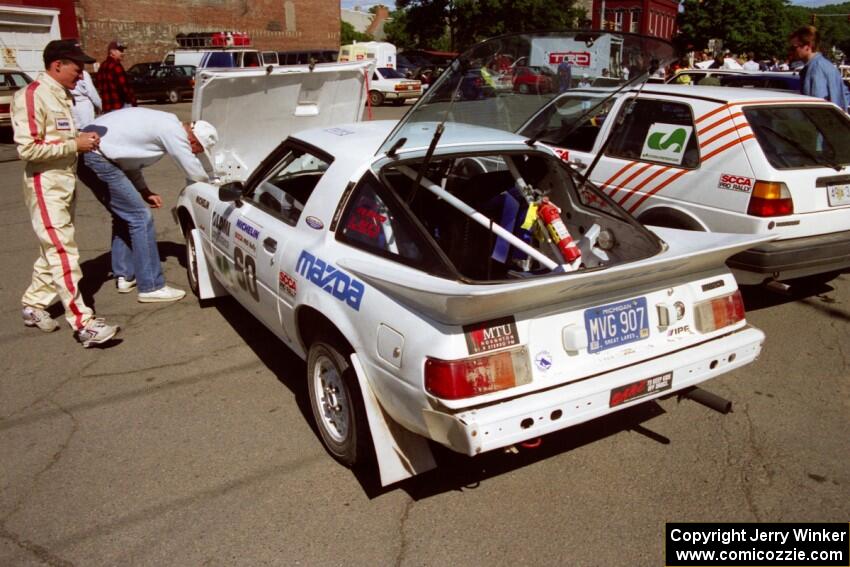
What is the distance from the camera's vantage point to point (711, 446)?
12.1 feet

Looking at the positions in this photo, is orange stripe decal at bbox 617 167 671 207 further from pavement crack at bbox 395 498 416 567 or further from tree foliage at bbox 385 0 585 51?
tree foliage at bbox 385 0 585 51

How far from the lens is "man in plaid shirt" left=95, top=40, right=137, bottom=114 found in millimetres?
10086

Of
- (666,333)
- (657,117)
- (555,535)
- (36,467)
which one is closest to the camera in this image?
(555,535)

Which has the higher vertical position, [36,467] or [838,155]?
[838,155]

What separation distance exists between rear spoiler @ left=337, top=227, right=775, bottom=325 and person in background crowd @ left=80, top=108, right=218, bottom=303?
8.78 feet

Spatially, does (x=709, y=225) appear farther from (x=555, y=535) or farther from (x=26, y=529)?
(x=26, y=529)

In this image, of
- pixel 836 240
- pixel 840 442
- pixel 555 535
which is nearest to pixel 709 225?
pixel 836 240

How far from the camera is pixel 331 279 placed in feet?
11.0

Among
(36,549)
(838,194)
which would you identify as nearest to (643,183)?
(838,194)

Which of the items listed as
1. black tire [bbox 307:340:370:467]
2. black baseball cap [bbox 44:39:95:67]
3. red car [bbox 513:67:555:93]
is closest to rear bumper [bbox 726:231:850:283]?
red car [bbox 513:67:555:93]

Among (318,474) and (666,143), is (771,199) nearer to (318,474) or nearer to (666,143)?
(666,143)

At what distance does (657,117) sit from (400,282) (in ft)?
12.3

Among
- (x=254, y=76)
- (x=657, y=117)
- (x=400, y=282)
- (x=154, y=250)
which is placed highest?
(x=254, y=76)

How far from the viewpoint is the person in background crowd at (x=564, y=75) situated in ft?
12.7
